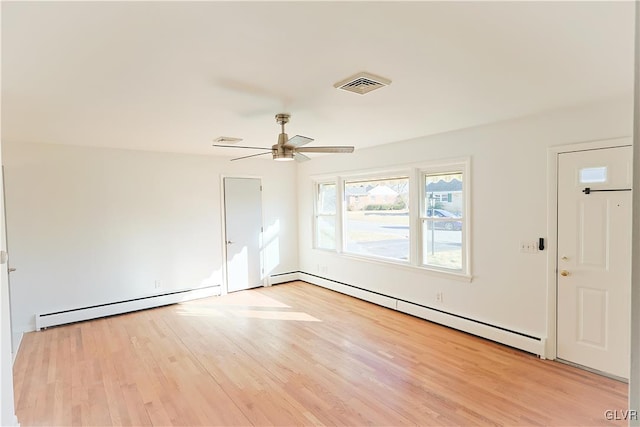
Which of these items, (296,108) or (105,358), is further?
(105,358)

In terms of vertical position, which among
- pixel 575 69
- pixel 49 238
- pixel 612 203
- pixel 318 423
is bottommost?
pixel 318 423

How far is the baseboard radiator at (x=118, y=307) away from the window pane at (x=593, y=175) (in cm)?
517

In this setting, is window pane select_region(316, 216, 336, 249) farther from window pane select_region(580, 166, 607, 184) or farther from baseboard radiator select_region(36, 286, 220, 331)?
window pane select_region(580, 166, 607, 184)

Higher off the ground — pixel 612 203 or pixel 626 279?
pixel 612 203

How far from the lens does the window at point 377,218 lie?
15.9ft

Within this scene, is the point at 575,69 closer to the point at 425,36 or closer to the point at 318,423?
the point at 425,36

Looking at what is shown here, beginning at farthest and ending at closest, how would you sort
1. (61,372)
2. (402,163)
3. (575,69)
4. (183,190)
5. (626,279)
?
(183,190)
(402,163)
(61,372)
(626,279)
(575,69)

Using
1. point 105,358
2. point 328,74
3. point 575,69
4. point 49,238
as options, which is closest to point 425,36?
point 328,74

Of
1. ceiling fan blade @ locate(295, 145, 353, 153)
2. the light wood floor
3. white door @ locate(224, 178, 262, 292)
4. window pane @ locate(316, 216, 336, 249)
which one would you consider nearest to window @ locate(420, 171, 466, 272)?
the light wood floor

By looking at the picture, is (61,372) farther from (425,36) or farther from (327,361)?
(425,36)

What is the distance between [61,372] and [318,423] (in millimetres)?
2528

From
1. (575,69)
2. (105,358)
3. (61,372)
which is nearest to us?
(575,69)

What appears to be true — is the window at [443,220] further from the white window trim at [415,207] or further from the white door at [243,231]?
the white door at [243,231]

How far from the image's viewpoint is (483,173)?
3.78 m
